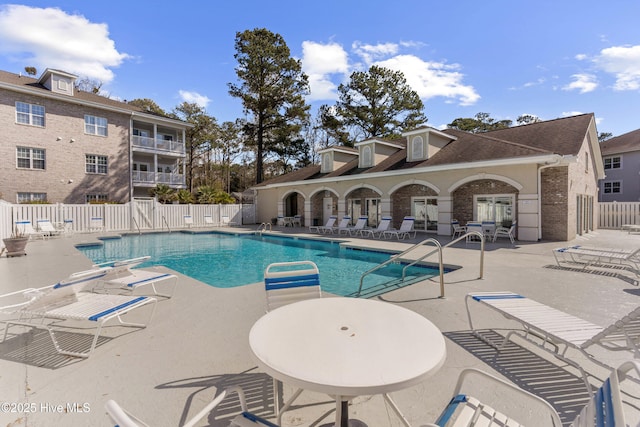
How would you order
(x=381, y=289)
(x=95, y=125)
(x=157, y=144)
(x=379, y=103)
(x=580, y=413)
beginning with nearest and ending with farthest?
(x=580, y=413) < (x=381, y=289) < (x=95, y=125) < (x=157, y=144) < (x=379, y=103)

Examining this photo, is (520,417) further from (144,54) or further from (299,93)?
(299,93)

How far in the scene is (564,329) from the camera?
3045 millimetres

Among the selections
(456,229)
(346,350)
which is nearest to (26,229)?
(346,350)

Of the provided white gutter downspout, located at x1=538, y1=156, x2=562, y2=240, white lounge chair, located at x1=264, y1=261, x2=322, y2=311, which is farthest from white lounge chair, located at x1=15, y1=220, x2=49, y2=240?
white gutter downspout, located at x1=538, y1=156, x2=562, y2=240

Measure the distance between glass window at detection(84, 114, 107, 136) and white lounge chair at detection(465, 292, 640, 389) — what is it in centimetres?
2833

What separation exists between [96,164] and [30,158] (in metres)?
3.72

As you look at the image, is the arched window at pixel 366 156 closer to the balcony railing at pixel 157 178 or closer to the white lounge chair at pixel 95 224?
the balcony railing at pixel 157 178

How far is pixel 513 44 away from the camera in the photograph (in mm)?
13938

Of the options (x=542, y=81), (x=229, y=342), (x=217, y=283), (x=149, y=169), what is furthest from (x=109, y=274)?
(x=149, y=169)

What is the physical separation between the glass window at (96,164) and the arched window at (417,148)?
22.9 meters

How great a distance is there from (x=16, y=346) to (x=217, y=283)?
4.75 meters

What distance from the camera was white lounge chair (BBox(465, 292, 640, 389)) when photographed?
2562 mm

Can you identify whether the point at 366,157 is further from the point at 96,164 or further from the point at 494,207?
the point at 96,164

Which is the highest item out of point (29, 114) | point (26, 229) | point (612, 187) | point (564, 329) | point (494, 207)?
point (29, 114)
